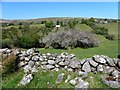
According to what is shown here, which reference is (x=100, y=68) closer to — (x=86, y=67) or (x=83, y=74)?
(x=86, y=67)

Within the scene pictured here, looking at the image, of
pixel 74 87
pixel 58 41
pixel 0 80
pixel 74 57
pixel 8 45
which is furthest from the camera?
pixel 8 45

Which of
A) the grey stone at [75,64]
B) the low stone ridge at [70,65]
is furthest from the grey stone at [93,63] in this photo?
the grey stone at [75,64]

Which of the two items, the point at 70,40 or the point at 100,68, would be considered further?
the point at 70,40

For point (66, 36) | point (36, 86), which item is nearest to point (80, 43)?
point (66, 36)

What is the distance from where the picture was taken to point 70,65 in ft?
32.2

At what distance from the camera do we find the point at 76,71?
9578 millimetres

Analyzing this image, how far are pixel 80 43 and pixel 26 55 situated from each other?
149 inches

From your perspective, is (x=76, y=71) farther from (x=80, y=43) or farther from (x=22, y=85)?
(x=80, y=43)

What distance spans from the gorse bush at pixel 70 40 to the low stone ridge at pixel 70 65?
9.39 feet

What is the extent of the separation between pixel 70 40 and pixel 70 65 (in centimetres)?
415

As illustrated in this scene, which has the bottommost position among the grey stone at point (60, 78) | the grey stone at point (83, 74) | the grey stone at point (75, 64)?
the grey stone at point (60, 78)

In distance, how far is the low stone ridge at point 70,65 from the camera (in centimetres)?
914

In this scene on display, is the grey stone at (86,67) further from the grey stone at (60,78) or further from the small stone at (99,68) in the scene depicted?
the grey stone at (60,78)

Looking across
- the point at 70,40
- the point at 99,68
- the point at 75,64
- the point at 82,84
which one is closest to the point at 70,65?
the point at 75,64
